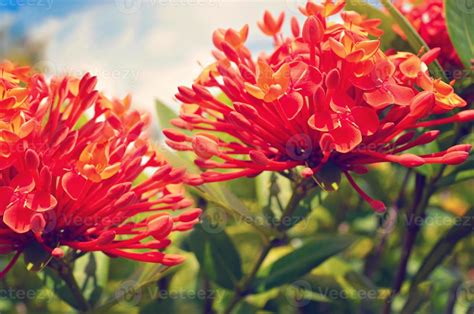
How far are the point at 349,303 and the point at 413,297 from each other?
455 mm

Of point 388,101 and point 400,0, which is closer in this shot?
point 388,101

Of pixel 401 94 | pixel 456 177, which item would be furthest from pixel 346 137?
pixel 456 177

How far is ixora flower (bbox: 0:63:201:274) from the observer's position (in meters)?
1.41

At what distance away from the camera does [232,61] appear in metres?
1.67

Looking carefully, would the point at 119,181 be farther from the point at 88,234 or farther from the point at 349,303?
the point at 349,303

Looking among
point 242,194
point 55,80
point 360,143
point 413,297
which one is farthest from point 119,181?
point 413,297

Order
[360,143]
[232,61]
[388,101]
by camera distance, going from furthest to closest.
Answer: [232,61] < [360,143] < [388,101]

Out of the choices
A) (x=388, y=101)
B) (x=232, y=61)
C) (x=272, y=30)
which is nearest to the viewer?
(x=388, y=101)

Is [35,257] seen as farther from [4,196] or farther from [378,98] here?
[378,98]

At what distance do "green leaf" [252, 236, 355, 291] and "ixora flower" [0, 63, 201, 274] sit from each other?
447 mm

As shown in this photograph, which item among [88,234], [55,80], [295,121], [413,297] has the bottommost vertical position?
[413,297]

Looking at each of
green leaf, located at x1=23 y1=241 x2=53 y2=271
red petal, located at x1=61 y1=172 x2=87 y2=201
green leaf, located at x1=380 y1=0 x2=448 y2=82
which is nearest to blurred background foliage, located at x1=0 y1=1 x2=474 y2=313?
green leaf, located at x1=380 y1=0 x2=448 y2=82

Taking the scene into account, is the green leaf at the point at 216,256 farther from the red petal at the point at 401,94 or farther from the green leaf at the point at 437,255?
the red petal at the point at 401,94

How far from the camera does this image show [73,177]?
1433mm
